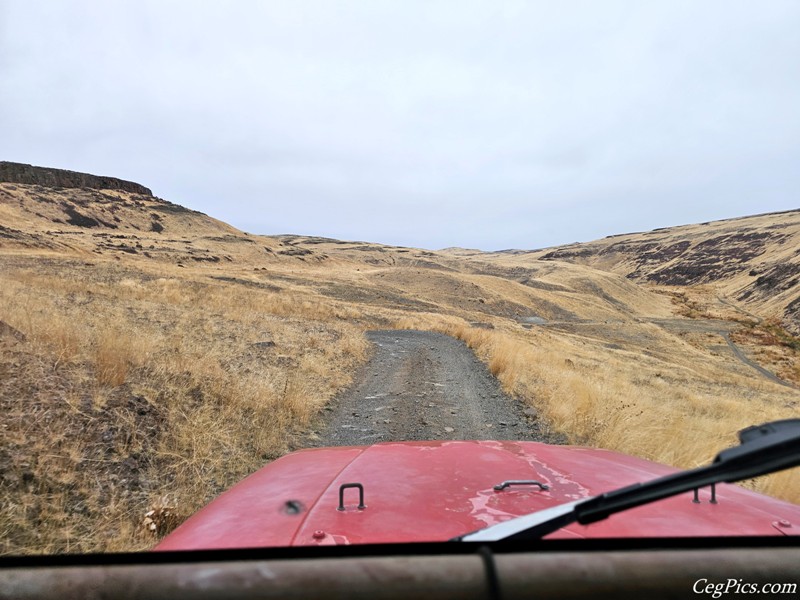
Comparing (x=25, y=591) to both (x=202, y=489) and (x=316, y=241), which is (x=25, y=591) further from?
(x=316, y=241)

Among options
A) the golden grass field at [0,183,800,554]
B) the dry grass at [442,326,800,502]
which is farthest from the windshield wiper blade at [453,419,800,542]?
the dry grass at [442,326,800,502]

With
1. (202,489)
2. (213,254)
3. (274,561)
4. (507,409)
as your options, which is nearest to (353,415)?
(507,409)

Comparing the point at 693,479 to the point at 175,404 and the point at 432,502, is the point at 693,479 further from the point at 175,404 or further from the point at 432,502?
the point at 175,404

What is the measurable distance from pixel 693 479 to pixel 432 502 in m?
1.23

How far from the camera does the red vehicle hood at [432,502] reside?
1.72 meters

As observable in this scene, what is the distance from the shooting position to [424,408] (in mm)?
8594

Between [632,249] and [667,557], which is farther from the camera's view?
[632,249]

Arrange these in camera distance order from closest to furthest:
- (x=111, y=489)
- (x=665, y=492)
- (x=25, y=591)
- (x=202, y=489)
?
(x=25, y=591) → (x=665, y=492) → (x=111, y=489) → (x=202, y=489)

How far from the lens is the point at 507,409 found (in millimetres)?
8781

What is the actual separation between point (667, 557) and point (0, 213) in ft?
241
